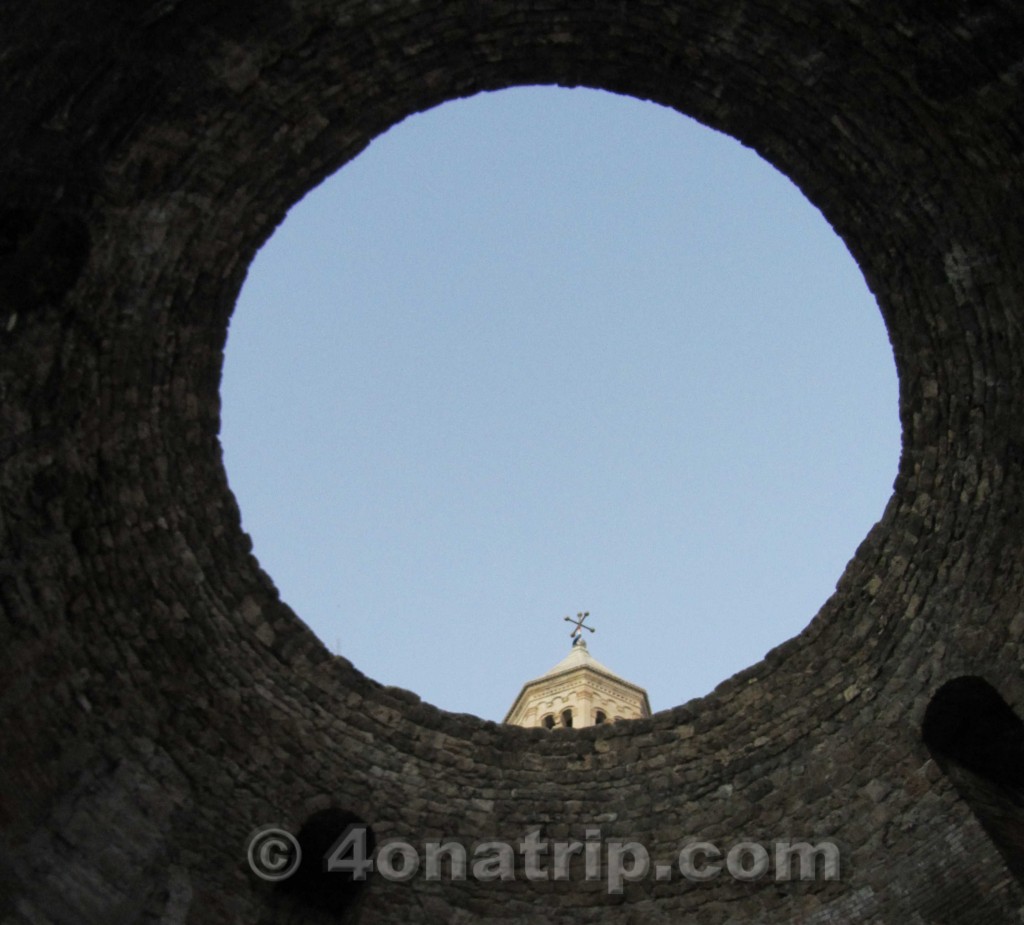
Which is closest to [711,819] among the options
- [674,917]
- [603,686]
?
[674,917]

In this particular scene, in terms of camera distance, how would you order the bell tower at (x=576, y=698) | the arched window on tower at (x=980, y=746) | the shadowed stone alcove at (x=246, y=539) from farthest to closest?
the bell tower at (x=576, y=698) → the arched window on tower at (x=980, y=746) → the shadowed stone alcove at (x=246, y=539)

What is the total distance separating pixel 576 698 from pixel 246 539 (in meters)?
16.1

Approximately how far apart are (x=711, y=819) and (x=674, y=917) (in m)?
0.84

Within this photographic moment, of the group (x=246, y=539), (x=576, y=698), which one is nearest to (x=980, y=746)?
(x=246, y=539)

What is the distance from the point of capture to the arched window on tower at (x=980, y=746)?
8.55 m

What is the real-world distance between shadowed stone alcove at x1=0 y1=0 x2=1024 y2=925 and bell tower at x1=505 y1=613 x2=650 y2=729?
47.1 ft

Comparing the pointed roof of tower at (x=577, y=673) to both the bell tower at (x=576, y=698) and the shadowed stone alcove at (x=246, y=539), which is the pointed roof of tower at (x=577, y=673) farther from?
the shadowed stone alcove at (x=246, y=539)

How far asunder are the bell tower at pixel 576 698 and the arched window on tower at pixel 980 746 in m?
15.0

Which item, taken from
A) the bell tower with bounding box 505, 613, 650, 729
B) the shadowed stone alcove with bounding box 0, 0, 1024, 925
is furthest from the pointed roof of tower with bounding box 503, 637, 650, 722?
the shadowed stone alcove with bounding box 0, 0, 1024, 925

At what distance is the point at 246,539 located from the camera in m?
8.96

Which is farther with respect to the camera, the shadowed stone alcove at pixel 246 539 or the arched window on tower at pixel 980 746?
the arched window on tower at pixel 980 746

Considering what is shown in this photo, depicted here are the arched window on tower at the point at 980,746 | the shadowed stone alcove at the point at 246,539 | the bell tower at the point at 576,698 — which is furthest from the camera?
the bell tower at the point at 576,698

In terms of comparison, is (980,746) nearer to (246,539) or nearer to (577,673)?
(246,539)

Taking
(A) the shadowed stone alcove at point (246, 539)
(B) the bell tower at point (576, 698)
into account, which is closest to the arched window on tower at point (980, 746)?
(A) the shadowed stone alcove at point (246, 539)
